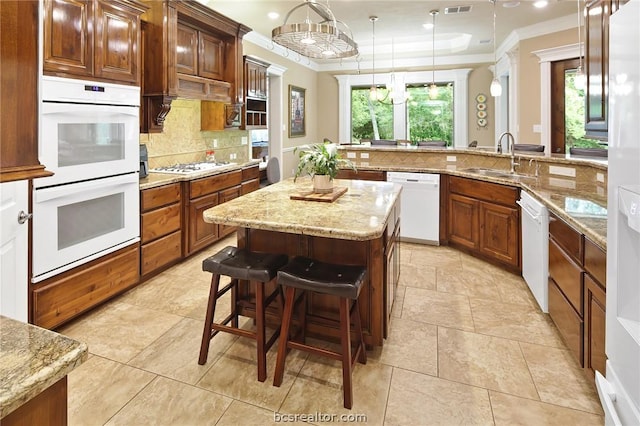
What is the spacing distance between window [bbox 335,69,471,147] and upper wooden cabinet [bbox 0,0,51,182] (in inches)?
320

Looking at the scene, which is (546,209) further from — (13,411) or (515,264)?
(13,411)

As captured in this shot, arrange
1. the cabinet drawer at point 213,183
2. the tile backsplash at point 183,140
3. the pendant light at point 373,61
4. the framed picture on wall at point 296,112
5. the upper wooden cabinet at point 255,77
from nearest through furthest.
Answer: the cabinet drawer at point 213,183 < the tile backsplash at point 183,140 < the upper wooden cabinet at point 255,77 < the pendant light at point 373,61 < the framed picture on wall at point 296,112

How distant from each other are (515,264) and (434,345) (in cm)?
155

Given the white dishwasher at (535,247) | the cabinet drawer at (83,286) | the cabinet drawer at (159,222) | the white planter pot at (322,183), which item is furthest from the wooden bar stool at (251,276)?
the white dishwasher at (535,247)

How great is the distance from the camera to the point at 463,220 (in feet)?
13.9

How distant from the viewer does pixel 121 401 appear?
6.39ft

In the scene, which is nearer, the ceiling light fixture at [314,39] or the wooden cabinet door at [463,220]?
the ceiling light fixture at [314,39]

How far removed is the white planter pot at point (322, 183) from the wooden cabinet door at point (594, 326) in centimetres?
159

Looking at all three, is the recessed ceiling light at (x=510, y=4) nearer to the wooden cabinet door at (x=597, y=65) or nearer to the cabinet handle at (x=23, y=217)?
the wooden cabinet door at (x=597, y=65)

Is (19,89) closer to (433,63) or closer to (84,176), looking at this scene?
(84,176)

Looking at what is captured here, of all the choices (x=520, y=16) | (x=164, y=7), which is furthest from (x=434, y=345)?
(x=520, y=16)

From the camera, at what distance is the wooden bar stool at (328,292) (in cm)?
191

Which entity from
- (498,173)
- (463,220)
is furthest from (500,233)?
(498,173)

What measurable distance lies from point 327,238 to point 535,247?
5.31 feet
